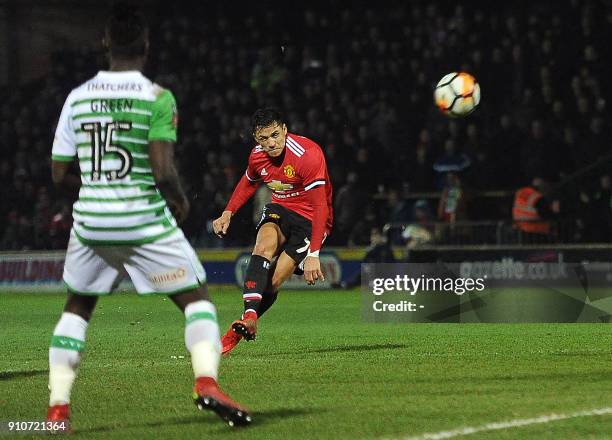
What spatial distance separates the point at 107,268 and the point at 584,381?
342 cm

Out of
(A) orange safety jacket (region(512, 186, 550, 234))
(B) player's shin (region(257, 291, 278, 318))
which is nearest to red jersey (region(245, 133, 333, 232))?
(B) player's shin (region(257, 291, 278, 318))

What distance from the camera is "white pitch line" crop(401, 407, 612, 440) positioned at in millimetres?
5969

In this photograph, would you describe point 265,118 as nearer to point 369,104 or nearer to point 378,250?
point 378,250

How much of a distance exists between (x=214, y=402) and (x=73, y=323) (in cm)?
83

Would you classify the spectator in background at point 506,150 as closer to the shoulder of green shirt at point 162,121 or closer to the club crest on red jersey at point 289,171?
the club crest on red jersey at point 289,171

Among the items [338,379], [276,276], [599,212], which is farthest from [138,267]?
[599,212]

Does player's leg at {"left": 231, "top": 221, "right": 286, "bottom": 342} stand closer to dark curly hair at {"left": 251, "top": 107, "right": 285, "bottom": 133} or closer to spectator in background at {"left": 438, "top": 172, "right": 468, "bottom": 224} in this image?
dark curly hair at {"left": 251, "top": 107, "right": 285, "bottom": 133}

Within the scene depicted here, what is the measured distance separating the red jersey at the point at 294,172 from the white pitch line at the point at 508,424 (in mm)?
4082

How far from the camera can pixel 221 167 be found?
23.1 meters

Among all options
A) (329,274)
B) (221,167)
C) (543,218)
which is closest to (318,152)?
(543,218)

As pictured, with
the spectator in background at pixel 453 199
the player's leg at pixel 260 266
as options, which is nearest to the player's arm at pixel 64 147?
the player's leg at pixel 260 266

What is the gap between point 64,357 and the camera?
629 centimetres

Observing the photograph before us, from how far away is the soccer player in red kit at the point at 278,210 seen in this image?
404 inches

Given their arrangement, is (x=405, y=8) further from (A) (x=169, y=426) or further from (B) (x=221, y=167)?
(A) (x=169, y=426)
